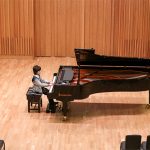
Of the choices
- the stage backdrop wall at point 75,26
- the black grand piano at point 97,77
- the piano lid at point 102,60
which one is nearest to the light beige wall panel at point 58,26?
the stage backdrop wall at point 75,26

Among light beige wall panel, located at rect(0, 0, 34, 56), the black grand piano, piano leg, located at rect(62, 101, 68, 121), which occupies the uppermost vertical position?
light beige wall panel, located at rect(0, 0, 34, 56)

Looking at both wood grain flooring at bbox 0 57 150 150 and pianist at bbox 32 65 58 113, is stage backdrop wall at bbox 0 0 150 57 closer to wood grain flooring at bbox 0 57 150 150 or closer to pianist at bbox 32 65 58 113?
wood grain flooring at bbox 0 57 150 150

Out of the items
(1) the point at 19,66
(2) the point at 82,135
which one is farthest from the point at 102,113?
(1) the point at 19,66

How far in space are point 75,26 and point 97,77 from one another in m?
4.57

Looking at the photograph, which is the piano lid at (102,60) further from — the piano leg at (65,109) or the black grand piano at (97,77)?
the piano leg at (65,109)

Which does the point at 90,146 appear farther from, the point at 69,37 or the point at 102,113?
the point at 69,37

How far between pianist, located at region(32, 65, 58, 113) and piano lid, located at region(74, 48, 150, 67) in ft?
2.57

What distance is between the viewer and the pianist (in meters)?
7.72

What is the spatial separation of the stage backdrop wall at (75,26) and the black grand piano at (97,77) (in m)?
3.96

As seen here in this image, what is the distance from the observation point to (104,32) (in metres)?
12.1

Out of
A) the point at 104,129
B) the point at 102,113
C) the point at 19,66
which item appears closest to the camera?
the point at 104,129

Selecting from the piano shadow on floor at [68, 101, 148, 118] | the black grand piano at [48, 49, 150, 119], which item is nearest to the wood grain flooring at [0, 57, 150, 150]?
the piano shadow on floor at [68, 101, 148, 118]

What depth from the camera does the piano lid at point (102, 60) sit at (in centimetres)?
796

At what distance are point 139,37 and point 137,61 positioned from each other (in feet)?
13.9
